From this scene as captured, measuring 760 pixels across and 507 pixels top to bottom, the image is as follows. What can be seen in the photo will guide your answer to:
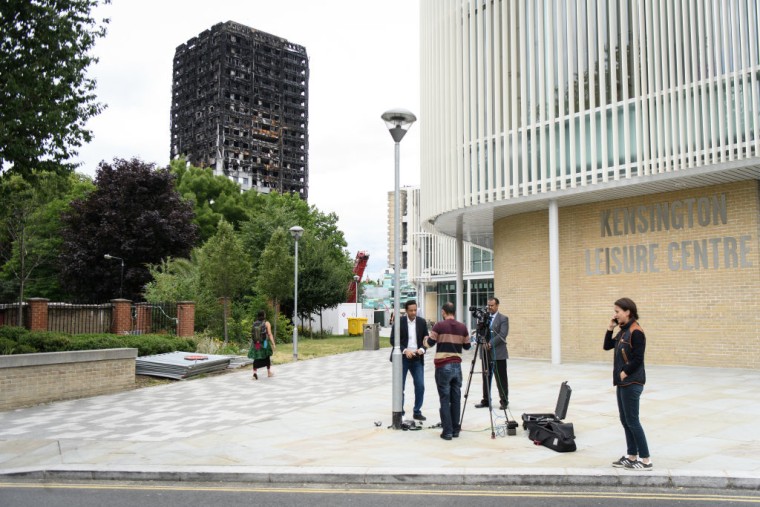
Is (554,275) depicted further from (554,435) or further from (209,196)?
(209,196)

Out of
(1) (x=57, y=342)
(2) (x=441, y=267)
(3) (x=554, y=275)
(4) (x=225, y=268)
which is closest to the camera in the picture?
(1) (x=57, y=342)

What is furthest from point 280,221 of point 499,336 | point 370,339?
point 499,336

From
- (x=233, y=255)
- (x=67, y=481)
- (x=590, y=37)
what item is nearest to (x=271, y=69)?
(x=233, y=255)

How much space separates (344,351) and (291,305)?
11.5 metres

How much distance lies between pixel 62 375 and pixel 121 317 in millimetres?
10537

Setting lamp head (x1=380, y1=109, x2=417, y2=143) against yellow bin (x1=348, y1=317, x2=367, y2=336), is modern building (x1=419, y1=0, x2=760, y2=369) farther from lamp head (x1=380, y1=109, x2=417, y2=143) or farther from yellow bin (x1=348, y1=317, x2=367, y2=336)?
yellow bin (x1=348, y1=317, x2=367, y2=336)

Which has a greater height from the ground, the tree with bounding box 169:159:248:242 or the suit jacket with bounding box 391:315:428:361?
the tree with bounding box 169:159:248:242

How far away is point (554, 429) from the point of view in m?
7.88

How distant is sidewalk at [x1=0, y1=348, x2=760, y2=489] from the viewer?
6.82 meters

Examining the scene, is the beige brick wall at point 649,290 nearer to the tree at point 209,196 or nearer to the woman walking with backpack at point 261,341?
the woman walking with backpack at point 261,341

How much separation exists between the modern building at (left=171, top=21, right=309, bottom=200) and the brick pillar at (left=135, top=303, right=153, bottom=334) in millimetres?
90536

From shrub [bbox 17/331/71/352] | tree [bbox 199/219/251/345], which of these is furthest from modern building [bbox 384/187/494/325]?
shrub [bbox 17/331/71/352]

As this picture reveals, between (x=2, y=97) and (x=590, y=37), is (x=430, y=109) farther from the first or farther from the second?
(x=2, y=97)

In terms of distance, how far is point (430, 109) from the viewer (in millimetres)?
23109
